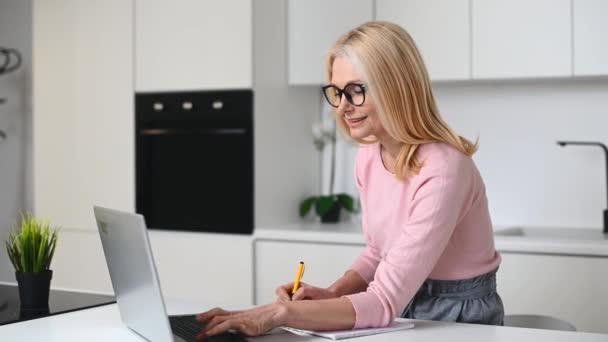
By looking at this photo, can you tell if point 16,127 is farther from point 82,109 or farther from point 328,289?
point 328,289

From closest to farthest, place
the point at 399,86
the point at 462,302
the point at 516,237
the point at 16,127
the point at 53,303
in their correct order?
the point at 399,86 < the point at 462,302 < the point at 53,303 < the point at 516,237 < the point at 16,127

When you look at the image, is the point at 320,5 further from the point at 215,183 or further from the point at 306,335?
the point at 306,335

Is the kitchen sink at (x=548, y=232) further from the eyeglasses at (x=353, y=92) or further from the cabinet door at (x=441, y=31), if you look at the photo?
the eyeglasses at (x=353, y=92)

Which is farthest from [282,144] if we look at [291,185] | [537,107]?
[537,107]

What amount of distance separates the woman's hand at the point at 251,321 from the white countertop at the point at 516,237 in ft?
5.27

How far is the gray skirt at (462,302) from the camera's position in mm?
1993

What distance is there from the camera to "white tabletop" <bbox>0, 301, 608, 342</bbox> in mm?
1662

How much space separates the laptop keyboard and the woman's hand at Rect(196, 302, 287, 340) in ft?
0.05

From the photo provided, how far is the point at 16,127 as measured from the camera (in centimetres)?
442

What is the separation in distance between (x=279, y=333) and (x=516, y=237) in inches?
64.6

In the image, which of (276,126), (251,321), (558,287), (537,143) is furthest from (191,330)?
(537,143)

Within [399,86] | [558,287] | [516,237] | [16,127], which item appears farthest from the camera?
[16,127]

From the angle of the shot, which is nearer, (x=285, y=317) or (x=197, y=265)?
(x=285, y=317)

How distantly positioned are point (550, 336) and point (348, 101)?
2.03ft
